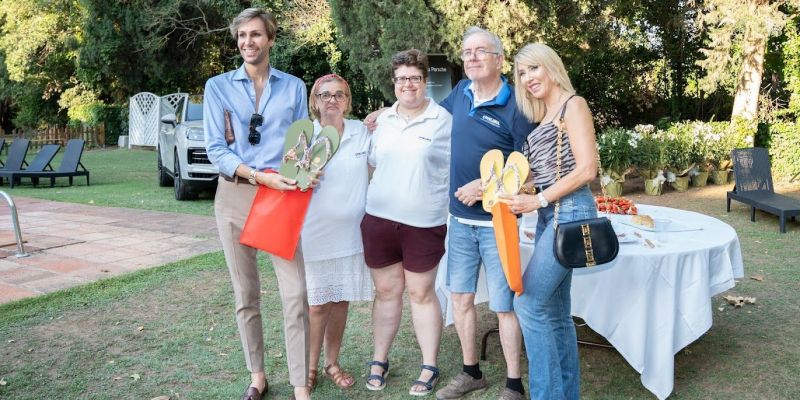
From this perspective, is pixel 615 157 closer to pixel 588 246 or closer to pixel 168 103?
pixel 588 246

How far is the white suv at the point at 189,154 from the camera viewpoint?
10102mm

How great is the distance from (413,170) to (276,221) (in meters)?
0.71

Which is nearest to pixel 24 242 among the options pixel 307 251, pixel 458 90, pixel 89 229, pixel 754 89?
pixel 89 229

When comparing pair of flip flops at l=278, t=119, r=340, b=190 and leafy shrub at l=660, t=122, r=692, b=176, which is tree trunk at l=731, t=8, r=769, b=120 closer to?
leafy shrub at l=660, t=122, r=692, b=176

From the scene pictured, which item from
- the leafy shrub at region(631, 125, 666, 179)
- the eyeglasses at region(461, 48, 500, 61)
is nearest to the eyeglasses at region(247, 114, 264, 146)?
the eyeglasses at region(461, 48, 500, 61)

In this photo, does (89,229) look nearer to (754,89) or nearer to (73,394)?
(73,394)

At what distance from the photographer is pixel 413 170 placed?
3.19m

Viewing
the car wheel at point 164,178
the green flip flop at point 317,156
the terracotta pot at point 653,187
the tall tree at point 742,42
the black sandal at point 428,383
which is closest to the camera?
the green flip flop at point 317,156

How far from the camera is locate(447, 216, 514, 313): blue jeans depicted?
316 centimetres

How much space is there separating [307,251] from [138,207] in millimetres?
7605

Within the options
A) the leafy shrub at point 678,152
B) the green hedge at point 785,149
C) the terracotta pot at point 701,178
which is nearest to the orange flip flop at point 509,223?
the leafy shrub at point 678,152

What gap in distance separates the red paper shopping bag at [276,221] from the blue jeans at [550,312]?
42.3 inches

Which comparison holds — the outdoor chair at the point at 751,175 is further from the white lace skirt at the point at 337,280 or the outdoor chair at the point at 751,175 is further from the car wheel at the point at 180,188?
the car wheel at the point at 180,188

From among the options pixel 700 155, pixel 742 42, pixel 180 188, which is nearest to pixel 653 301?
pixel 180 188
